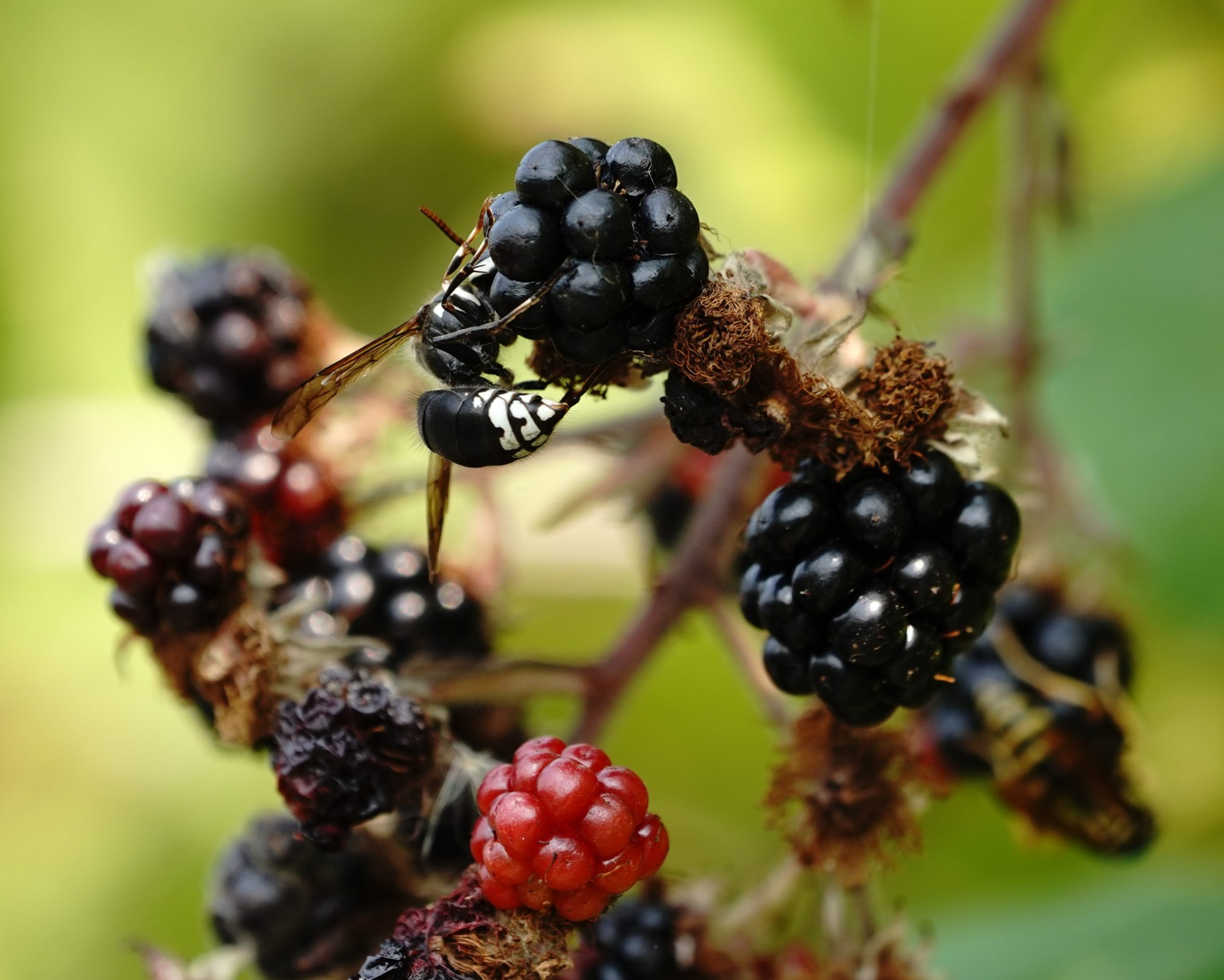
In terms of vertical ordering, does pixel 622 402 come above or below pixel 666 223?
below

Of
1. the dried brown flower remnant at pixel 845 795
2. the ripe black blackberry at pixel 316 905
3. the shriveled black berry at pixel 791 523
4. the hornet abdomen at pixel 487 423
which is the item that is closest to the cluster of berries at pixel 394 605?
the ripe black blackberry at pixel 316 905

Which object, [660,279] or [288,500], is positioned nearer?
[660,279]

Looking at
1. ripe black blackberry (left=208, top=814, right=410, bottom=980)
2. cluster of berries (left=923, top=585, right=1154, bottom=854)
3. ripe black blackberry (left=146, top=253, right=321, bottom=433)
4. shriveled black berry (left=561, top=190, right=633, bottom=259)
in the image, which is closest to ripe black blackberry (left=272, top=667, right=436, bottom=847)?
ripe black blackberry (left=208, top=814, right=410, bottom=980)

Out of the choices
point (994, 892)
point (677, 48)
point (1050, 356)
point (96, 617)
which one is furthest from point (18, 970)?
point (677, 48)

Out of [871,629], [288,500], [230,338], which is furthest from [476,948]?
[230,338]

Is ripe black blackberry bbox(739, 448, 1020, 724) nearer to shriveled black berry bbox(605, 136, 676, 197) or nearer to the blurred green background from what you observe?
Answer: shriveled black berry bbox(605, 136, 676, 197)

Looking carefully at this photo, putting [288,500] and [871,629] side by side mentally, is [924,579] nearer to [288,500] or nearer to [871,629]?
[871,629]
